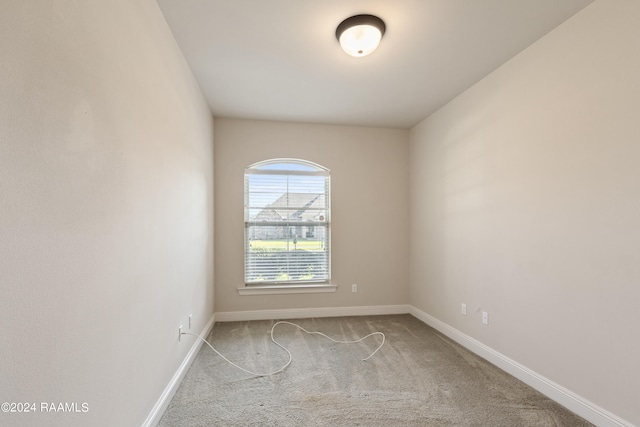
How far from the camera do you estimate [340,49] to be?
2.27 m

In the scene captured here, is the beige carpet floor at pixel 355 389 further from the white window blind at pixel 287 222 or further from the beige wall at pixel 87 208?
the white window blind at pixel 287 222

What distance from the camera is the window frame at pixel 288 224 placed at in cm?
381

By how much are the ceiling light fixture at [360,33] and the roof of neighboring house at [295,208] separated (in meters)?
2.18

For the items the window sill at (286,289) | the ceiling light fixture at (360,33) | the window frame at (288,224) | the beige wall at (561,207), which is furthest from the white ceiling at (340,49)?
the window sill at (286,289)

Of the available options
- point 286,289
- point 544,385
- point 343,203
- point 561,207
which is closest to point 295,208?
point 343,203

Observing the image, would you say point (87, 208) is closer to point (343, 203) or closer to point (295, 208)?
point (295, 208)

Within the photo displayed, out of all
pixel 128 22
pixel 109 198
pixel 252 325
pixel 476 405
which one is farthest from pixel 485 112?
pixel 252 325

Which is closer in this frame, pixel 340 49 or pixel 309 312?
pixel 340 49

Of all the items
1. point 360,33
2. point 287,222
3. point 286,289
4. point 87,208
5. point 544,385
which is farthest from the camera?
point 287,222

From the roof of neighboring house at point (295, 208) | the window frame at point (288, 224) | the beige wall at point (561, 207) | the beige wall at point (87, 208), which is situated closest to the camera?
the beige wall at point (87, 208)

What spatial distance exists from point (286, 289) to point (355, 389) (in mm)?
1833

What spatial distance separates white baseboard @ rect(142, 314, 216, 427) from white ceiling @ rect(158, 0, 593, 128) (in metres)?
2.50

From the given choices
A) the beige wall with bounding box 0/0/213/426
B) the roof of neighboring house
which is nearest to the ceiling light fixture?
the beige wall with bounding box 0/0/213/426

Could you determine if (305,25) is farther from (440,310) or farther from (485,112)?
(440,310)
